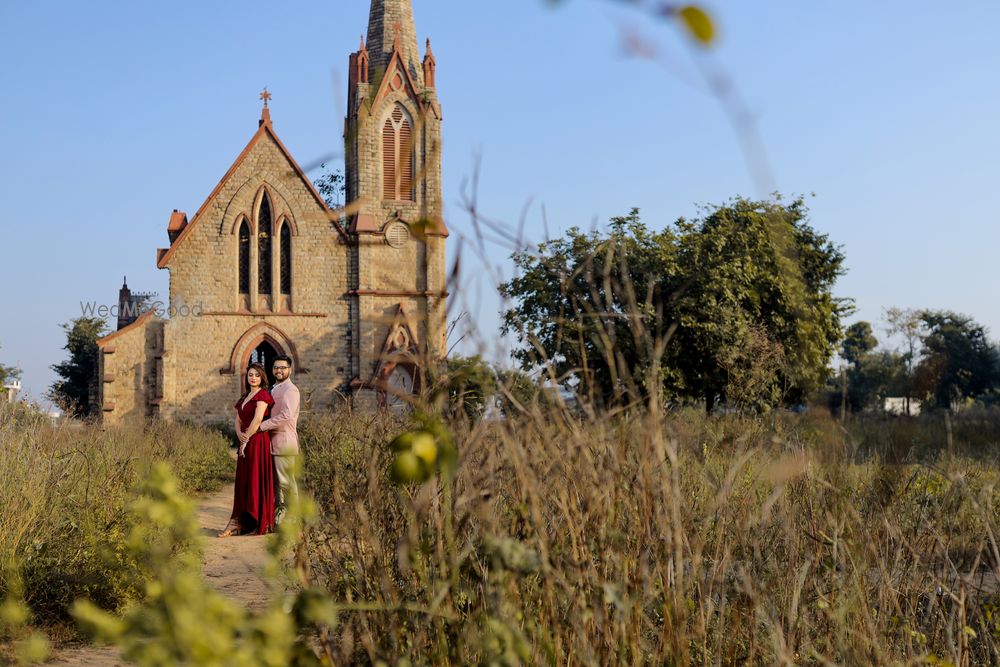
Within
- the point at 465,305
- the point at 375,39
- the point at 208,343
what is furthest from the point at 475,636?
the point at 375,39

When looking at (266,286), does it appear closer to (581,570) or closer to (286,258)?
(286,258)

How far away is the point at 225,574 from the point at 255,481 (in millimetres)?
2494

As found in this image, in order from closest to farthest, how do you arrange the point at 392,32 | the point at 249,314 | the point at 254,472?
the point at 254,472, the point at 249,314, the point at 392,32

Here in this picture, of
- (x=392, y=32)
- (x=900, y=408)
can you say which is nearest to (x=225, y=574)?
(x=392, y=32)

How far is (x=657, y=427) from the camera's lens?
7.98ft

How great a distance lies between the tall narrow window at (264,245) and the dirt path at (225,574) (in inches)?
854

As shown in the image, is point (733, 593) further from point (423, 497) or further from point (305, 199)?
point (305, 199)

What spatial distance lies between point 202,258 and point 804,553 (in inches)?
1201

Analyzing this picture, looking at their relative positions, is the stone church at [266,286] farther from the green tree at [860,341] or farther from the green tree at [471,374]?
the green tree at [860,341]

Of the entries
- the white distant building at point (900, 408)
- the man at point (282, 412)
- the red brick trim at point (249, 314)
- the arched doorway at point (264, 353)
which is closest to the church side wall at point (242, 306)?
the red brick trim at point (249, 314)

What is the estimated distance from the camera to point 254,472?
992 cm

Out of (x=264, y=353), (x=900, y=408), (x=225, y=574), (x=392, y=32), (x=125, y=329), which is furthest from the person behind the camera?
(x=900, y=408)

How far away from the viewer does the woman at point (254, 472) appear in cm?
991

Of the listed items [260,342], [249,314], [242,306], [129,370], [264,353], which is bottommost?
[129,370]
